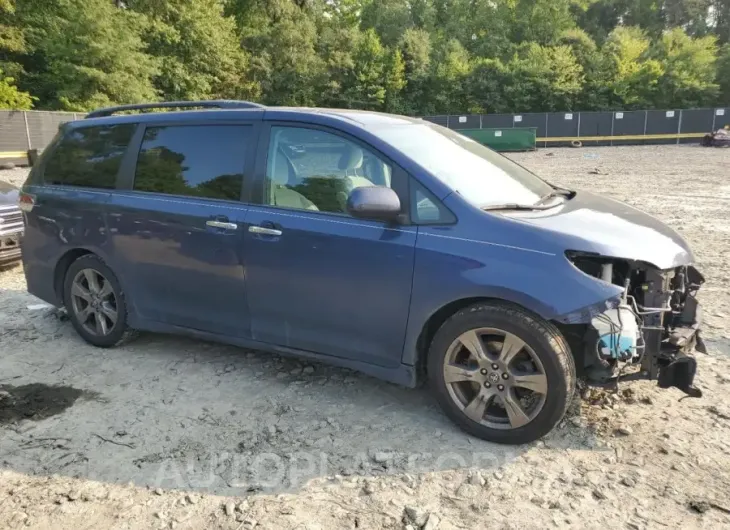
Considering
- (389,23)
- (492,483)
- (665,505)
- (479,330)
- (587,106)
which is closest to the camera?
(665,505)

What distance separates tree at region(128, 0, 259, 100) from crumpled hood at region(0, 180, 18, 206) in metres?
31.4

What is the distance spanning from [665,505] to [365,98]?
4523 centimetres

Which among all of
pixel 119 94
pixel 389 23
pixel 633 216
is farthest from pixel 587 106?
pixel 633 216

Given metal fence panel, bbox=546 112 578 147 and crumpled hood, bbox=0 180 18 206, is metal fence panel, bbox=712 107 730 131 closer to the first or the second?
metal fence panel, bbox=546 112 578 147

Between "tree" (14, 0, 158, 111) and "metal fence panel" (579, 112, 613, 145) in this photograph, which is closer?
"tree" (14, 0, 158, 111)

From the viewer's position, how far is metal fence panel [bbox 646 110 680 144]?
38.0m

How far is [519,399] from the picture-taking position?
3.30m

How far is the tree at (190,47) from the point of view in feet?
124

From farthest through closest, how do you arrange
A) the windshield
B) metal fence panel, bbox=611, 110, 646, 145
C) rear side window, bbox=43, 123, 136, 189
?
metal fence panel, bbox=611, 110, 646, 145, rear side window, bbox=43, 123, 136, 189, the windshield

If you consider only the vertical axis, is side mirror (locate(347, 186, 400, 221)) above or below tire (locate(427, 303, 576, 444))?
above

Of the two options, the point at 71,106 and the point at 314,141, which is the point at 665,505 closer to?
the point at 314,141

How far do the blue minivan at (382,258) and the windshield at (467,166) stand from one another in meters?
0.02

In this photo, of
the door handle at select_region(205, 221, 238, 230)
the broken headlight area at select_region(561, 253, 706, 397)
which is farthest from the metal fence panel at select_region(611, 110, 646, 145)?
the door handle at select_region(205, 221, 238, 230)

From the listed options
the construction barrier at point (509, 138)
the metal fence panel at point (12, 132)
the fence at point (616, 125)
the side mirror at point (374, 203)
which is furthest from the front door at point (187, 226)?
the fence at point (616, 125)
